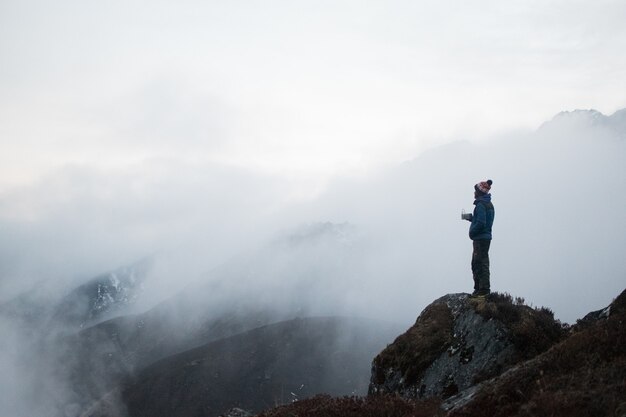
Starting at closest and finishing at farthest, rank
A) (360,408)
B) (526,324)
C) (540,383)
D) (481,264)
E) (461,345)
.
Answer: (540,383) → (360,408) → (526,324) → (461,345) → (481,264)

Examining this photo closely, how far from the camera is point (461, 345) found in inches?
603

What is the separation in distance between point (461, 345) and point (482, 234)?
4732 millimetres

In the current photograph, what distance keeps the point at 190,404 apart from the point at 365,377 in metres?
56.9

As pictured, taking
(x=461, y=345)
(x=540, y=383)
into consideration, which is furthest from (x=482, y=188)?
(x=540, y=383)

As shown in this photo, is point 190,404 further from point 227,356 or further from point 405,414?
point 405,414

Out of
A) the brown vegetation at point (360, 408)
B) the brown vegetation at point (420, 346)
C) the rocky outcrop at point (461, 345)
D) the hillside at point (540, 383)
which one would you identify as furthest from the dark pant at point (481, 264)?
the brown vegetation at point (360, 408)

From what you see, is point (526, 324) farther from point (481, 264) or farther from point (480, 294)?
point (481, 264)

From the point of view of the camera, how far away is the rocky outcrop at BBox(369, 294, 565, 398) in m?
13.4

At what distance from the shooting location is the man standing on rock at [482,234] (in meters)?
17.6

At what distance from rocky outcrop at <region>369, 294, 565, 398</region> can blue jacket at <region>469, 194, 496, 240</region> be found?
2.50m

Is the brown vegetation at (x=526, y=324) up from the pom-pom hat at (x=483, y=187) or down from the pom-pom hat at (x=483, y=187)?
down

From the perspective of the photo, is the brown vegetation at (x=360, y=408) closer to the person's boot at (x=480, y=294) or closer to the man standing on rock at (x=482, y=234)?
the person's boot at (x=480, y=294)

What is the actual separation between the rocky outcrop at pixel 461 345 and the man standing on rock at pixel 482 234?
3.28 ft

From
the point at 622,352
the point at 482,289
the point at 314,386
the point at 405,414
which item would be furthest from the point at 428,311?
the point at 314,386
